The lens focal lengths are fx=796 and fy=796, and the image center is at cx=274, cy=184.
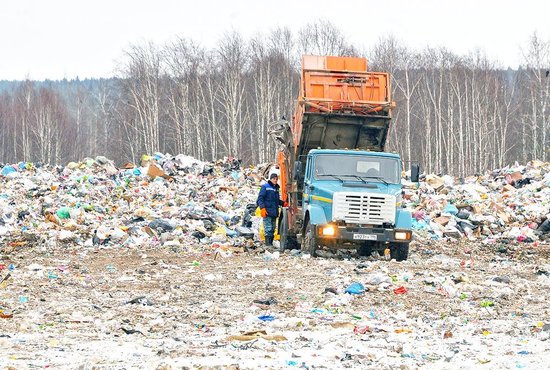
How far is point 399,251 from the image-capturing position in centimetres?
1345

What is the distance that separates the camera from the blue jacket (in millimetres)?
15359

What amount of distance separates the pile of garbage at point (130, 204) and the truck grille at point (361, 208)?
288 centimetres

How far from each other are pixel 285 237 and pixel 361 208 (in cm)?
241

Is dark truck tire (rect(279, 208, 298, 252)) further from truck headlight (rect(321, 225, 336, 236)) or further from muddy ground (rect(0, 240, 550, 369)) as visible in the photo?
truck headlight (rect(321, 225, 336, 236))

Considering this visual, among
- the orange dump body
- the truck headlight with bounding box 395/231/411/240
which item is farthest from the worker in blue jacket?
the truck headlight with bounding box 395/231/411/240

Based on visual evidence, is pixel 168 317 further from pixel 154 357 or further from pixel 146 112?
pixel 146 112

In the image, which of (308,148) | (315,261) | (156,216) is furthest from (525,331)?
(156,216)

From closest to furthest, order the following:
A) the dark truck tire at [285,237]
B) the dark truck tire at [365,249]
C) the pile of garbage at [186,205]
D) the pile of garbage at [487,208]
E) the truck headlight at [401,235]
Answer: the truck headlight at [401,235], the dark truck tire at [365,249], the dark truck tire at [285,237], the pile of garbage at [186,205], the pile of garbage at [487,208]

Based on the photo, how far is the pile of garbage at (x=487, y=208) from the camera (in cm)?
1758

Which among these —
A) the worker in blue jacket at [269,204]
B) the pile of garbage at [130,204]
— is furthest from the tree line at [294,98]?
the worker in blue jacket at [269,204]

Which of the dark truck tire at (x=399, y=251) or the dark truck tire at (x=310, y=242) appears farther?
the dark truck tire at (x=399, y=251)

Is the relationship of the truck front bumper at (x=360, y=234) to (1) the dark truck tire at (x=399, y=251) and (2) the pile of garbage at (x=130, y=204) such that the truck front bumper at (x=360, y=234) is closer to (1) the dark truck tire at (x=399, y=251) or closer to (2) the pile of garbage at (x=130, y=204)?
(1) the dark truck tire at (x=399, y=251)

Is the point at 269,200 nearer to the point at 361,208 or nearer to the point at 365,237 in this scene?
the point at 361,208

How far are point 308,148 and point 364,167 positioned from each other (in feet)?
5.52
